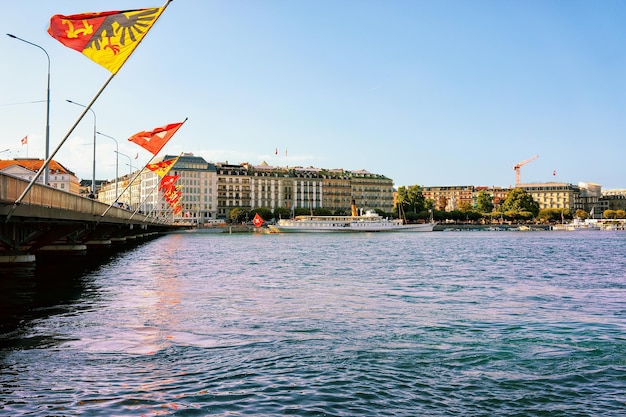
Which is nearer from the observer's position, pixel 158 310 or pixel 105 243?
pixel 158 310

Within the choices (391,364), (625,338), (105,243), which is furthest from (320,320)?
(105,243)

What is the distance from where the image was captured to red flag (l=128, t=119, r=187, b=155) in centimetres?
3666

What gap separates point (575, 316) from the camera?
22.6 metres

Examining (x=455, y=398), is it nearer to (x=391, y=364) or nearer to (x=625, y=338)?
(x=391, y=364)

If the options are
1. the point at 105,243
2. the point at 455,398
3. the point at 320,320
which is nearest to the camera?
the point at 455,398

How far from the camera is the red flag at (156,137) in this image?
36.7 m

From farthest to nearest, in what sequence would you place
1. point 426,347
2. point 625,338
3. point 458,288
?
point 458,288 → point 625,338 → point 426,347

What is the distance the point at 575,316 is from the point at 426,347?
8908 millimetres

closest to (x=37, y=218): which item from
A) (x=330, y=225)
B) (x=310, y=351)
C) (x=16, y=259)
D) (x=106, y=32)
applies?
(x=16, y=259)

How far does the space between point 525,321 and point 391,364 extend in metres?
8.48

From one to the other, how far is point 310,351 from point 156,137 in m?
24.4

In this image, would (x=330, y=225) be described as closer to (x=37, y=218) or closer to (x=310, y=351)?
(x=37, y=218)

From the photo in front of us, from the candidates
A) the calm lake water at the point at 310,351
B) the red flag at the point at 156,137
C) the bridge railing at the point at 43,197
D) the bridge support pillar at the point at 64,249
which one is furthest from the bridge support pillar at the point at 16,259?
the bridge support pillar at the point at 64,249

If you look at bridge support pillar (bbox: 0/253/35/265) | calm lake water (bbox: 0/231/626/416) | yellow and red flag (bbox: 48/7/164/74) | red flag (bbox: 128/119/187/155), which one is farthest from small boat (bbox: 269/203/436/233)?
yellow and red flag (bbox: 48/7/164/74)
